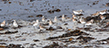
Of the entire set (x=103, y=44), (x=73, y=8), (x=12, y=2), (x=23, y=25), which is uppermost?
(x=12, y=2)

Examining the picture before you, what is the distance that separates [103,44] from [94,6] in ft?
29.9

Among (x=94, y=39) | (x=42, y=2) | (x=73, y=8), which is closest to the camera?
(x=94, y=39)

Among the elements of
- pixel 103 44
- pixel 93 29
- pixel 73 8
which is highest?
pixel 73 8

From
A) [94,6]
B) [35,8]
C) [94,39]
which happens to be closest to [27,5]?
[35,8]

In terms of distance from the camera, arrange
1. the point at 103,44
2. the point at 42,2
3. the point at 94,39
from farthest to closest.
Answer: the point at 42,2 < the point at 94,39 < the point at 103,44

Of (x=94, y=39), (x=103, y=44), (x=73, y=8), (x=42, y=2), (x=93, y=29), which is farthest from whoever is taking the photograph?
(x=42, y=2)

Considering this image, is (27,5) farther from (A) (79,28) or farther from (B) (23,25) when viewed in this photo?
(A) (79,28)

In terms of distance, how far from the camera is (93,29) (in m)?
12.8

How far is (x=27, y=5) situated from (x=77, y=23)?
21.3 ft

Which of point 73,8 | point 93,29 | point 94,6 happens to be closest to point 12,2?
point 73,8

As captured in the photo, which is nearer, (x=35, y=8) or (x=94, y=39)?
(x=94, y=39)

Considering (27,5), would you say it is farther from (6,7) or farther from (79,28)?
(79,28)

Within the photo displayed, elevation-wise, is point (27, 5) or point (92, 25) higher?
point (27, 5)

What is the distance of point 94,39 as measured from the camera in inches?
424
